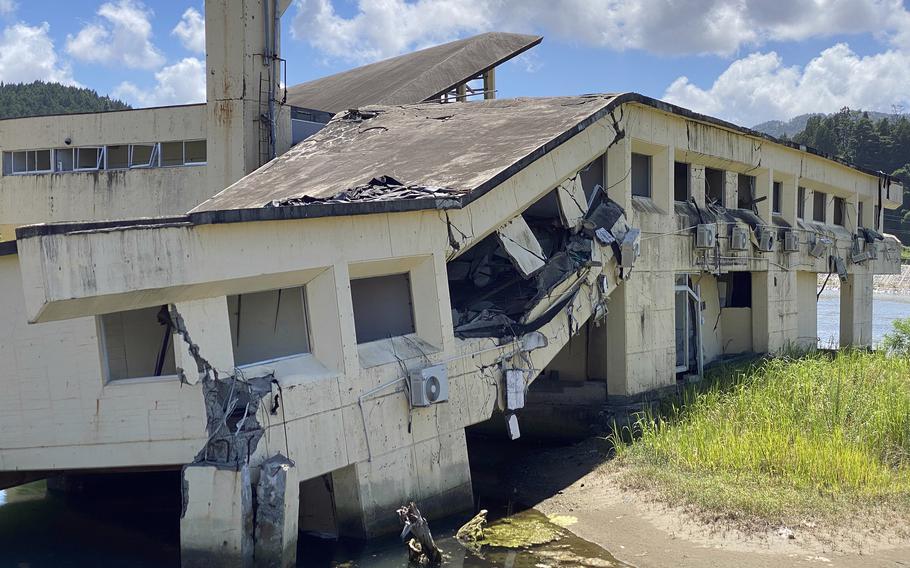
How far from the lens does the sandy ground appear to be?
928 cm

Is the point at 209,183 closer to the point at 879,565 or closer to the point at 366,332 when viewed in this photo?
the point at 366,332

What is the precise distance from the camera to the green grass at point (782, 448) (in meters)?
10.5

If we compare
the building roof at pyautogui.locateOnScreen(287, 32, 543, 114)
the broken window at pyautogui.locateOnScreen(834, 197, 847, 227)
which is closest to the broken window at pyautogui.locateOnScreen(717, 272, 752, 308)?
the broken window at pyautogui.locateOnScreen(834, 197, 847, 227)

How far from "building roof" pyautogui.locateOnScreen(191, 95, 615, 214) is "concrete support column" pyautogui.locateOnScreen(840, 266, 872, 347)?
15.1 meters

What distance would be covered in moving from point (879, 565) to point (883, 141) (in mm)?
84676

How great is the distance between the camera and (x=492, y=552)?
10.0 metres

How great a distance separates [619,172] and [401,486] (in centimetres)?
704

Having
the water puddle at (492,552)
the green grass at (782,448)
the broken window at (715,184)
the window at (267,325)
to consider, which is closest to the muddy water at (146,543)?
the water puddle at (492,552)

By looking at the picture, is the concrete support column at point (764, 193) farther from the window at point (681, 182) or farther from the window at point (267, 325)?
the window at point (267, 325)

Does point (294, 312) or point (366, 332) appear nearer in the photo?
point (294, 312)

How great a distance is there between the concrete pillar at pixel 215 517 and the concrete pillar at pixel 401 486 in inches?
72.8

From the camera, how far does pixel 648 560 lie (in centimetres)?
960

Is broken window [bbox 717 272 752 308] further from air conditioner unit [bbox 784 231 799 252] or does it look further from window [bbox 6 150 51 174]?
window [bbox 6 150 51 174]

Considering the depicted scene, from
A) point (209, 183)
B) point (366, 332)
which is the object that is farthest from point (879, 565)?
point (209, 183)
